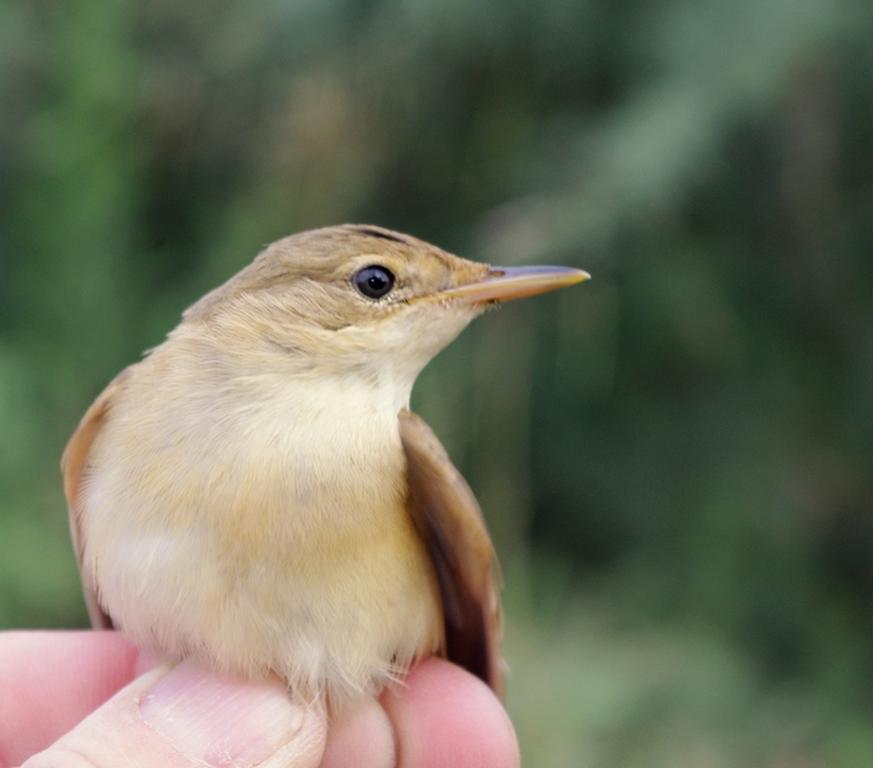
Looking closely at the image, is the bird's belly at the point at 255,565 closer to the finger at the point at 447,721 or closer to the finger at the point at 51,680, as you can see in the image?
the finger at the point at 447,721

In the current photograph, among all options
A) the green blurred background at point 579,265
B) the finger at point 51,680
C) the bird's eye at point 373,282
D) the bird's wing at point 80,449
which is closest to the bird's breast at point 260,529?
the bird's wing at point 80,449

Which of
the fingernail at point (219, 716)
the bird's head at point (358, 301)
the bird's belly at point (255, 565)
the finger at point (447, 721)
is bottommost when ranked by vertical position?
the finger at point (447, 721)

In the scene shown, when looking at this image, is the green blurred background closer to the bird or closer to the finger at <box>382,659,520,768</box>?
the finger at <box>382,659,520,768</box>

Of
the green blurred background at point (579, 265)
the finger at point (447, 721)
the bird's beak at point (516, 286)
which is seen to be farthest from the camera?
the green blurred background at point (579, 265)

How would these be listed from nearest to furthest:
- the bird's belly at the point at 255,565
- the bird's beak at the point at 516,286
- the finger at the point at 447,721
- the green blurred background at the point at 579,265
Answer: the bird's belly at the point at 255,565
the bird's beak at the point at 516,286
the finger at the point at 447,721
the green blurred background at the point at 579,265

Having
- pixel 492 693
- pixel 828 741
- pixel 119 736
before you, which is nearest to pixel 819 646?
pixel 828 741

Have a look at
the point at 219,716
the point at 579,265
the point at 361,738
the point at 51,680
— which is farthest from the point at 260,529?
the point at 579,265
